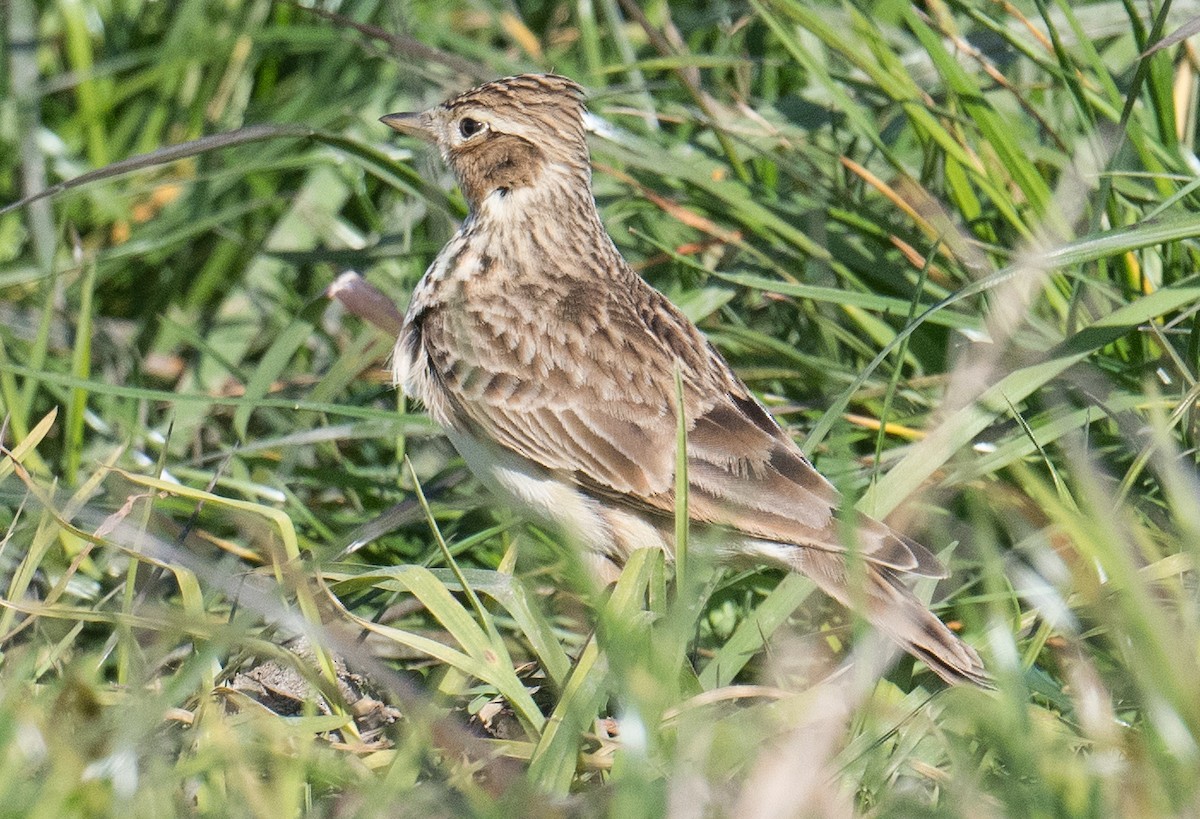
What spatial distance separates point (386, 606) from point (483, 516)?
23.0 inches

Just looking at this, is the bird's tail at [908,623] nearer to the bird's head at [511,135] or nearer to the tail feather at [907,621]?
the tail feather at [907,621]

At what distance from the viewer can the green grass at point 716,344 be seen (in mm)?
2740

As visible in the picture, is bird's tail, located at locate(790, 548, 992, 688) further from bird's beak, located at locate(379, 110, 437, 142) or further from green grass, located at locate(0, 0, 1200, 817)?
bird's beak, located at locate(379, 110, 437, 142)

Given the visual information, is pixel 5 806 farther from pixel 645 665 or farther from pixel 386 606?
pixel 386 606

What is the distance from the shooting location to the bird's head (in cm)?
450

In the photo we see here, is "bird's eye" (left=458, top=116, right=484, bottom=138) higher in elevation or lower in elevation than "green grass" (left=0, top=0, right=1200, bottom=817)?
higher

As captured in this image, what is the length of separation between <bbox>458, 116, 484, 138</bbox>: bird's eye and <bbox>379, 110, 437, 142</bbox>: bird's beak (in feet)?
0.35

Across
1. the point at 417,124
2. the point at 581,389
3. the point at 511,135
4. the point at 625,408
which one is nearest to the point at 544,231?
the point at 511,135

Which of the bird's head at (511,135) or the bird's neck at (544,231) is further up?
the bird's head at (511,135)

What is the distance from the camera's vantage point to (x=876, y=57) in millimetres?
4531

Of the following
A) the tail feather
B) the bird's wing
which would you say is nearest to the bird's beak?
the bird's wing

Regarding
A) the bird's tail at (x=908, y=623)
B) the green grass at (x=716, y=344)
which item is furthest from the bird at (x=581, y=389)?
the green grass at (x=716, y=344)

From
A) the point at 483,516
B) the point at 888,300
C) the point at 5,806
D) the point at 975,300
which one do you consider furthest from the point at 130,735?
the point at 975,300

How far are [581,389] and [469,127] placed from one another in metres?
0.95
